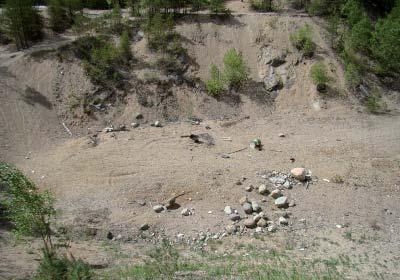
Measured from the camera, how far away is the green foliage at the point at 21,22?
101 ft

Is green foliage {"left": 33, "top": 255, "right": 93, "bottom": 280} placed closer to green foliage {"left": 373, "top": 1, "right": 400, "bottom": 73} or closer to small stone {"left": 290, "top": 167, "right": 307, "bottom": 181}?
small stone {"left": 290, "top": 167, "right": 307, "bottom": 181}

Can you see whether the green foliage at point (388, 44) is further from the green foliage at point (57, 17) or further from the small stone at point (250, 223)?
the green foliage at point (57, 17)

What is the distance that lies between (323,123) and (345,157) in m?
4.33

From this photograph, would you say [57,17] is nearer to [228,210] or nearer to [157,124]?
[157,124]

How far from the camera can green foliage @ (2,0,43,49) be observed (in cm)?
3089

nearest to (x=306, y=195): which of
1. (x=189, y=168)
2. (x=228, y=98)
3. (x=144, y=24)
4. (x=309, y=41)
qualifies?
(x=189, y=168)

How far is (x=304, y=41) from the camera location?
3312cm

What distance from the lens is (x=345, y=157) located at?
25109 mm

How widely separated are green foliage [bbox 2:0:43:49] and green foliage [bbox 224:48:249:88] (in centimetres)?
1673

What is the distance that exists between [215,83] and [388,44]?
14304 millimetres

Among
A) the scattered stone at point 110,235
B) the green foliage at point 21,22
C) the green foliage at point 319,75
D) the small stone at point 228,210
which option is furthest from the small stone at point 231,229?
the green foliage at point 21,22

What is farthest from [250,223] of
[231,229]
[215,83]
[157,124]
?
[215,83]

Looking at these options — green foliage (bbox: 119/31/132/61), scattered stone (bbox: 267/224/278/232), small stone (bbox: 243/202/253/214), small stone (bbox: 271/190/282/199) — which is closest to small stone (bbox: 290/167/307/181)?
small stone (bbox: 271/190/282/199)

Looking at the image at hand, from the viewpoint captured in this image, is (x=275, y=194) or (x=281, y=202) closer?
(x=281, y=202)
